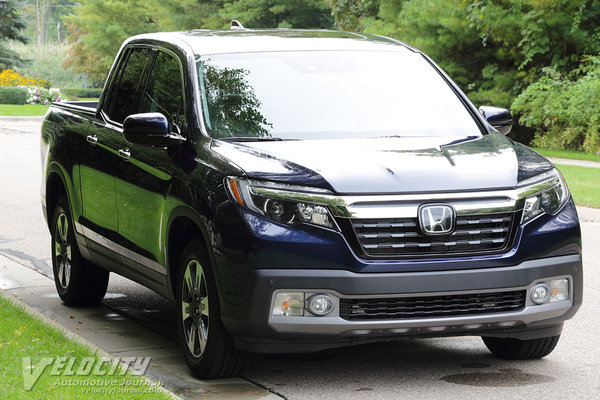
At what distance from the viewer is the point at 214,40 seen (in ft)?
22.7

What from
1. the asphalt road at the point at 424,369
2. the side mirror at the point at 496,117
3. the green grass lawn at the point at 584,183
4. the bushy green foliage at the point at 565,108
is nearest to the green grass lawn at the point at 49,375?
the asphalt road at the point at 424,369

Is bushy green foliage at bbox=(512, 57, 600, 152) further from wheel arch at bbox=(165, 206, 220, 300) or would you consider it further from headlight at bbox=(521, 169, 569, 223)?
wheel arch at bbox=(165, 206, 220, 300)

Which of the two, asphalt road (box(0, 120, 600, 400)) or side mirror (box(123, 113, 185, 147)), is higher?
side mirror (box(123, 113, 185, 147))

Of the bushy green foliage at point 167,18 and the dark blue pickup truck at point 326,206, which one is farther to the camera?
the bushy green foliage at point 167,18

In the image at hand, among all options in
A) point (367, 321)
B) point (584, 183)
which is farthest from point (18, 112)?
point (367, 321)

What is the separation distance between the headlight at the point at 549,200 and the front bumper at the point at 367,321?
0.82ft

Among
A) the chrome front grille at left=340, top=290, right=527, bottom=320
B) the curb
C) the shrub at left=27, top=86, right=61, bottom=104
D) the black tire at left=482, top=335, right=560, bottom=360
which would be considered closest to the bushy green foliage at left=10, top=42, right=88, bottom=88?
the shrub at left=27, top=86, right=61, bottom=104

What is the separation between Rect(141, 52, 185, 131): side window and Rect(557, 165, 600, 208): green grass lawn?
920 centimetres

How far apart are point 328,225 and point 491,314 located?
3.17 ft

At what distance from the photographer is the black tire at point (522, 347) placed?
20.6ft

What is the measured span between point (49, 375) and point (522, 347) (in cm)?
266

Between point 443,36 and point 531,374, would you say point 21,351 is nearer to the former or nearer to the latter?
point 531,374

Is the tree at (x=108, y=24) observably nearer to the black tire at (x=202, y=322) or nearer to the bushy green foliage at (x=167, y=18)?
the bushy green foliage at (x=167, y=18)

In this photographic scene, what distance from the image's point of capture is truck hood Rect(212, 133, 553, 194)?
17.7ft
